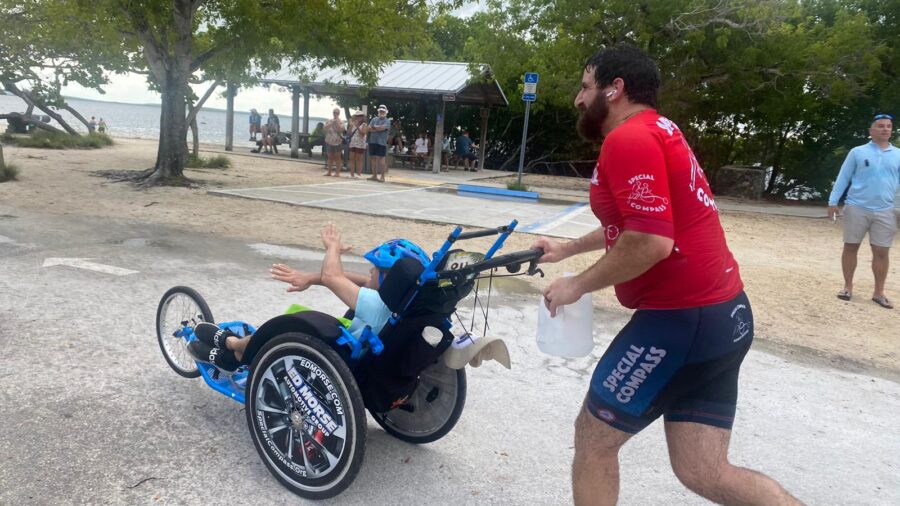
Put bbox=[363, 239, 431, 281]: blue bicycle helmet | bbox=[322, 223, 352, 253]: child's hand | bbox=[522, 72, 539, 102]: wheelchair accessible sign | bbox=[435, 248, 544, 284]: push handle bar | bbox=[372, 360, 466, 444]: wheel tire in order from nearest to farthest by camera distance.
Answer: bbox=[435, 248, 544, 284]: push handle bar, bbox=[363, 239, 431, 281]: blue bicycle helmet, bbox=[322, 223, 352, 253]: child's hand, bbox=[372, 360, 466, 444]: wheel tire, bbox=[522, 72, 539, 102]: wheelchair accessible sign

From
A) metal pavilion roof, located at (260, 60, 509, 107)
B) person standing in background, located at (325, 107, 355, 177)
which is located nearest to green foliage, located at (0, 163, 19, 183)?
person standing in background, located at (325, 107, 355, 177)

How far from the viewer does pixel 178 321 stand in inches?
159

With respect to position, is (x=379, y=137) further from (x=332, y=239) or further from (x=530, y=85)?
(x=332, y=239)

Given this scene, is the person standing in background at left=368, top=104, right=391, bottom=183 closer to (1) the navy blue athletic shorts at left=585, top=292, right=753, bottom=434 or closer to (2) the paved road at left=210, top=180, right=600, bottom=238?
(2) the paved road at left=210, top=180, right=600, bottom=238

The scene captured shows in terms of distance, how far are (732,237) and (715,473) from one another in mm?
10455

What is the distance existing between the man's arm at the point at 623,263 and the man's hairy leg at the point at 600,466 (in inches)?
18.2

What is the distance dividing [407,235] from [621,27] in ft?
36.7

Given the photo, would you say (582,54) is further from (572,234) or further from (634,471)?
(634,471)

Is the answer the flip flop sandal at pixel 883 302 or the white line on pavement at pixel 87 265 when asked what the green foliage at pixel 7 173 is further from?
the flip flop sandal at pixel 883 302

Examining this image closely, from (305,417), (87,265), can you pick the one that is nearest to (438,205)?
(87,265)

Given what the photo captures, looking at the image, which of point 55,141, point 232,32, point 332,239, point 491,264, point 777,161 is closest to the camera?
point 491,264

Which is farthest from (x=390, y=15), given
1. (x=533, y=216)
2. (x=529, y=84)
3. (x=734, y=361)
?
(x=734, y=361)

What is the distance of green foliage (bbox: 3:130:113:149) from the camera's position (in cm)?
2050

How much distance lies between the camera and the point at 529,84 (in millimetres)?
15039
